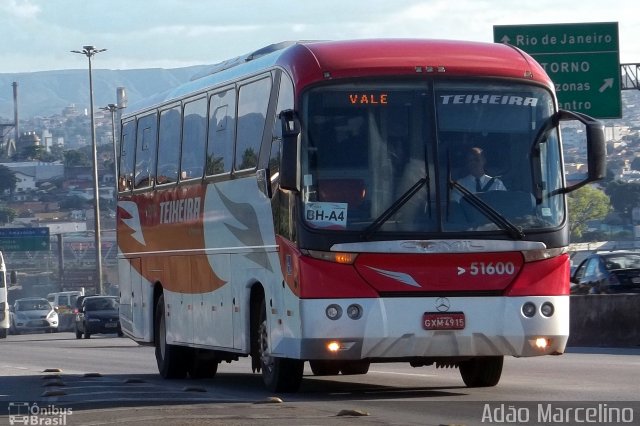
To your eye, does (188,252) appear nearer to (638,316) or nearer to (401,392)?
(401,392)

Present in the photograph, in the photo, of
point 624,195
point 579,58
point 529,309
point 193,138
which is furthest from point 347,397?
point 624,195

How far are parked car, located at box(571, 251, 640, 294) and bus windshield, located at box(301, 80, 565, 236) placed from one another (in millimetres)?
16017

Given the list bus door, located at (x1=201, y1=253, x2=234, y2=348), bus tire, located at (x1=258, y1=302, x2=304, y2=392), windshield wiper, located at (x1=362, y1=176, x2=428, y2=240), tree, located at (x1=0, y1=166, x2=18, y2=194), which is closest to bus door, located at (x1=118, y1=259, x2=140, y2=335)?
bus door, located at (x1=201, y1=253, x2=234, y2=348)

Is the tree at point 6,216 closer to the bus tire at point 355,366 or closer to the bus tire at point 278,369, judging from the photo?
the bus tire at point 355,366

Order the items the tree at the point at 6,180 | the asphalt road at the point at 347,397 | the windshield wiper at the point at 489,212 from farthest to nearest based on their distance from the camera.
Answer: the tree at the point at 6,180 → the windshield wiper at the point at 489,212 → the asphalt road at the point at 347,397

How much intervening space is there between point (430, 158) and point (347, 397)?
2457 mm

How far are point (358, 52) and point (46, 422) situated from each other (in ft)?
14.9

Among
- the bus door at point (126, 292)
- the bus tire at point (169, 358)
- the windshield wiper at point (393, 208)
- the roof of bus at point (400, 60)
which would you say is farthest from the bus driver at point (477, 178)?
the bus door at point (126, 292)

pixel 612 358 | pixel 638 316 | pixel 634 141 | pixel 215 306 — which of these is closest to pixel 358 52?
pixel 215 306

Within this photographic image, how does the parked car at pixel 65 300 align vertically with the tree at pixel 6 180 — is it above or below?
below

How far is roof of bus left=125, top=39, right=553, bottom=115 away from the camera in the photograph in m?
14.4

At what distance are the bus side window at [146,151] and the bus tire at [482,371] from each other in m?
5.77

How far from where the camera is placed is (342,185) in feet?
46.0

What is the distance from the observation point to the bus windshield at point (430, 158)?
1398cm
